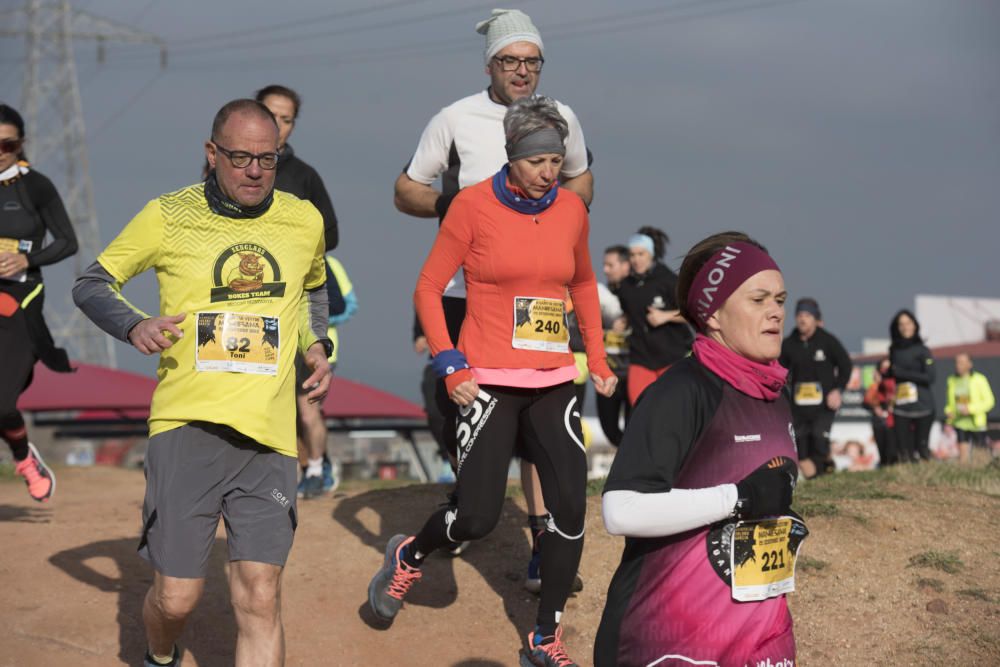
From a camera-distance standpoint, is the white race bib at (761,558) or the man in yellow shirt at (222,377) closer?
the white race bib at (761,558)

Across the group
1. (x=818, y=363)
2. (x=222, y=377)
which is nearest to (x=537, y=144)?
(x=222, y=377)

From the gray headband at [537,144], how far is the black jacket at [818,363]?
28.2 ft

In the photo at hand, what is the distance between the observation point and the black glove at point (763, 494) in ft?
9.98

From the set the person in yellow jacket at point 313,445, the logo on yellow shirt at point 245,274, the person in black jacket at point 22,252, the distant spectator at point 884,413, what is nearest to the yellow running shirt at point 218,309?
the logo on yellow shirt at point 245,274

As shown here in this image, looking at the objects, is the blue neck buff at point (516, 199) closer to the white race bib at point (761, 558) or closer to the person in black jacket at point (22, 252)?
the white race bib at point (761, 558)

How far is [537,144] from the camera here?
5.14 metres

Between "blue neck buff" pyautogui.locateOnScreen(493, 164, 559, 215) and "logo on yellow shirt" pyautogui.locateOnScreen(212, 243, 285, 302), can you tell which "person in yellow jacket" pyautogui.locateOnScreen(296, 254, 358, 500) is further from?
"logo on yellow shirt" pyautogui.locateOnScreen(212, 243, 285, 302)

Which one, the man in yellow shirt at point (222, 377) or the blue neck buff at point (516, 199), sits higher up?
the blue neck buff at point (516, 199)

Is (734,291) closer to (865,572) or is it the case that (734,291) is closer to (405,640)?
(405,640)

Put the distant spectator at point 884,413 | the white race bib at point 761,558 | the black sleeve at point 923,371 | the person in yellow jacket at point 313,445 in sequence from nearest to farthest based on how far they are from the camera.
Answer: the white race bib at point 761,558 < the person in yellow jacket at point 313,445 < the black sleeve at point 923,371 < the distant spectator at point 884,413

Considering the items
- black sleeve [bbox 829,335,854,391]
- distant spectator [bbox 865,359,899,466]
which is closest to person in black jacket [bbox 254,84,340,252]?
black sleeve [bbox 829,335,854,391]

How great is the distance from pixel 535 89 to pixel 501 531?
9.38 feet

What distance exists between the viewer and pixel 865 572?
6746 millimetres

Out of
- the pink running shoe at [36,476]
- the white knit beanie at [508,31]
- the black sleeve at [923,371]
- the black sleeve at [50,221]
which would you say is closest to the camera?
the white knit beanie at [508,31]
